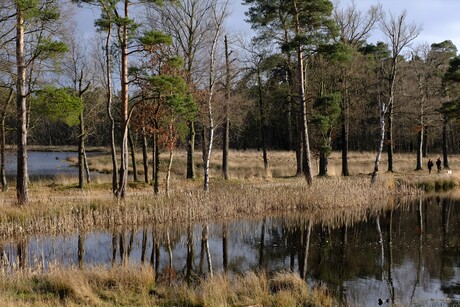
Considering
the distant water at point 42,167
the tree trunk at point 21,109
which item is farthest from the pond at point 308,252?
the distant water at point 42,167

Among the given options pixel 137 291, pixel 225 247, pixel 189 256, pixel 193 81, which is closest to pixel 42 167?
pixel 193 81

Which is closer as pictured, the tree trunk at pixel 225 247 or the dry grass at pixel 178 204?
the tree trunk at pixel 225 247

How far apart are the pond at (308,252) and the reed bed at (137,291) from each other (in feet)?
3.12

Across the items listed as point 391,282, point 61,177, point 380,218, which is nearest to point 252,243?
point 391,282

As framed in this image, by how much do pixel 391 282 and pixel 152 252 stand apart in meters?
7.01

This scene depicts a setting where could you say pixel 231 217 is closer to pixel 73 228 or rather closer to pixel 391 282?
pixel 73 228

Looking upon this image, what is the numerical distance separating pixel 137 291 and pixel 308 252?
263 inches

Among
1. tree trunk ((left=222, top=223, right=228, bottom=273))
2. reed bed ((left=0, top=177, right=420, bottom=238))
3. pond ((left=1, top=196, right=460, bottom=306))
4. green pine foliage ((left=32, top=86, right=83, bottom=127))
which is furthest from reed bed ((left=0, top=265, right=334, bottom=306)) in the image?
green pine foliage ((left=32, top=86, right=83, bottom=127))

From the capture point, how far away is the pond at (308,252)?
36.0 ft

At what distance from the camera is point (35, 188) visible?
83.7 feet

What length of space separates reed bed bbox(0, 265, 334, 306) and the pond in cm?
95

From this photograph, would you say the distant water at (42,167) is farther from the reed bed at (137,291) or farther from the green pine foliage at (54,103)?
the reed bed at (137,291)

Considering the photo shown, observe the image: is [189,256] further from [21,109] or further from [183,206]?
[21,109]

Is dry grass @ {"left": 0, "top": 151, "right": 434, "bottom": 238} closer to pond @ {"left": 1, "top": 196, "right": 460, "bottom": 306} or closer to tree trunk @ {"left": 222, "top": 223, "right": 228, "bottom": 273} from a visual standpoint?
pond @ {"left": 1, "top": 196, "right": 460, "bottom": 306}
